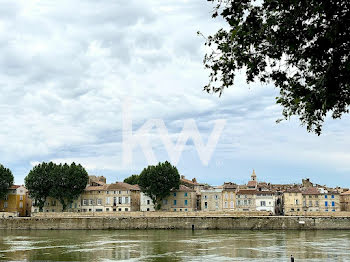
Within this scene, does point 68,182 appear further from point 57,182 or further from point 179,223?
point 179,223

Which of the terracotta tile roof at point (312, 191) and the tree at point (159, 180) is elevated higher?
the tree at point (159, 180)

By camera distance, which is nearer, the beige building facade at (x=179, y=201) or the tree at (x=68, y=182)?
the tree at (x=68, y=182)

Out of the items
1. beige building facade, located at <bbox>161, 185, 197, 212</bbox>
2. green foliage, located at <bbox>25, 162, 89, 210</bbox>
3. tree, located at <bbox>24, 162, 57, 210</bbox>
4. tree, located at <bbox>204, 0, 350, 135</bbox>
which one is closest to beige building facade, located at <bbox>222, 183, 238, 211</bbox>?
beige building facade, located at <bbox>161, 185, 197, 212</bbox>

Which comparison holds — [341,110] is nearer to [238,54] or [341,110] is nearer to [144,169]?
[238,54]

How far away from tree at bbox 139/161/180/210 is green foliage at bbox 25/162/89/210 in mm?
12574

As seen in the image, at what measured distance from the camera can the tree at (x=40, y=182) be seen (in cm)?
8631

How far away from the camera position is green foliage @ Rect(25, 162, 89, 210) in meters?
85.2

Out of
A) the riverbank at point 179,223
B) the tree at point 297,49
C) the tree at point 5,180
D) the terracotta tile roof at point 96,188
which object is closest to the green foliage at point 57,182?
the terracotta tile roof at point 96,188

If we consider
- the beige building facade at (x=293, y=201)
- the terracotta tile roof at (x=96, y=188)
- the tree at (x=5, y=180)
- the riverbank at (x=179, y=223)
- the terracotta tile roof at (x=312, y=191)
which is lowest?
the riverbank at (x=179, y=223)

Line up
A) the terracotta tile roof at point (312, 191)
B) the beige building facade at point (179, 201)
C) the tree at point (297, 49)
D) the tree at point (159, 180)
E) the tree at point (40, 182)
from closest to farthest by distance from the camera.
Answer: the tree at point (297, 49) → the tree at point (159, 180) → the tree at point (40, 182) → the beige building facade at point (179, 201) → the terracotta tile roof at point (312, 191)

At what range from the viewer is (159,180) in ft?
278

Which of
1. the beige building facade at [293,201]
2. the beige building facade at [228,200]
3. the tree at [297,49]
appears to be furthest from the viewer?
the beige building facade at [228,200]

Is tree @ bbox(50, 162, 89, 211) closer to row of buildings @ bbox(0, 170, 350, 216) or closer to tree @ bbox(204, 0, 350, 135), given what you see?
row of buildings @ bbox(0, 170, 350, 216)

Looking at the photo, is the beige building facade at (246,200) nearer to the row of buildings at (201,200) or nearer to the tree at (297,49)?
the row of buildings at (201,200)
